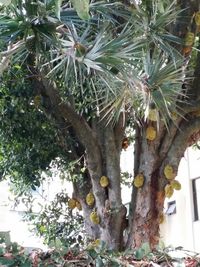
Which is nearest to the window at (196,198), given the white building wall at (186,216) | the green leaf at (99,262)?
the white building wall at (186,216)

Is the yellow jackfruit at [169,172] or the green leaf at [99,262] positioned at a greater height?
the yellow jackfruit at [169,172]

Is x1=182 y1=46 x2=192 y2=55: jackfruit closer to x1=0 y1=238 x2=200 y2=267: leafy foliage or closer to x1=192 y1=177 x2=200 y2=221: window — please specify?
x1=0 y1=238 x2=200 y2=267: leafy foliage

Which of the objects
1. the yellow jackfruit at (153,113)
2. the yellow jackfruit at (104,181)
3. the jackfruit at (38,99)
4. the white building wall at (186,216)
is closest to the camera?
the yellow jackfruit at (153,113)

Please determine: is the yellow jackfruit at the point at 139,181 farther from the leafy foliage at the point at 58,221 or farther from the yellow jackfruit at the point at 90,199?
the leafy foliage at the point at 58,221

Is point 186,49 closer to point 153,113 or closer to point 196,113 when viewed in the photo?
point 196,113

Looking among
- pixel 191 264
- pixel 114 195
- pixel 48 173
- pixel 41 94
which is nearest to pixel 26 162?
pixel 48 173

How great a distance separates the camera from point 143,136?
18.4 feet

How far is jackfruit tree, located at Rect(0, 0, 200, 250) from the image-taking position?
12.6 ft

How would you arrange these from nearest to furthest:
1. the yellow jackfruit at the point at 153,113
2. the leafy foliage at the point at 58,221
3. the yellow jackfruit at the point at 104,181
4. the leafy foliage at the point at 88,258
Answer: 1. the leafy foliage at the point at 88,258
2. the yellow jackfruit at the point at 153,113
3. the yellow jackfruit at the point at 104,181
4. the leafy foliage at the point at 58,221

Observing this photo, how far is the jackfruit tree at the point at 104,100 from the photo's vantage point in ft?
12.6

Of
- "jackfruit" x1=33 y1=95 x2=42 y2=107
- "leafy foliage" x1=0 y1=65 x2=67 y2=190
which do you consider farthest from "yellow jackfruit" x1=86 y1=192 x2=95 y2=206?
"jackfruit" x1=33 y1=95 x2=42 y2=107

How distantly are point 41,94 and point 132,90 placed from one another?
7.06ft

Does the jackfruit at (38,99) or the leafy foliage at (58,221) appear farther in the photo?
the leafy foliage at (58,221)

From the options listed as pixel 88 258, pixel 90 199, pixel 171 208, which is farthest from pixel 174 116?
pixel 171 208
